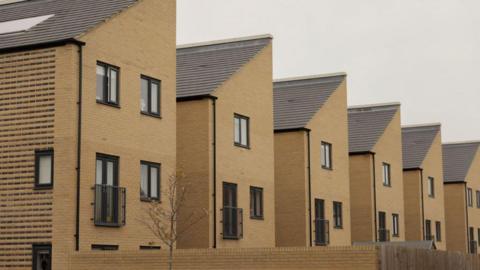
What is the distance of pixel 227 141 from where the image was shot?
96.0ft

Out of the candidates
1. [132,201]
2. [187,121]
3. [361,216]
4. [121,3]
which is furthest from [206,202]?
[361,216]

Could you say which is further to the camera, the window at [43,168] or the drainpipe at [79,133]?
the window at [43,168]

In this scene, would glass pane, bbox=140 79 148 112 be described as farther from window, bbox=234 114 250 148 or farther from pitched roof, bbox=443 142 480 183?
pitched roof, bbox=443 142 480 183

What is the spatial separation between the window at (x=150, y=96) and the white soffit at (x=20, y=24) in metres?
3.09

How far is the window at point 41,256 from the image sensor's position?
2192 centimetres

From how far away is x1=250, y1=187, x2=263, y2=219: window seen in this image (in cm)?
3078

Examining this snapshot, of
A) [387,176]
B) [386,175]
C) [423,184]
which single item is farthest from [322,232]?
[423,184]

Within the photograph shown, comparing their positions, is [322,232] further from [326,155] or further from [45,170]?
[45,170]

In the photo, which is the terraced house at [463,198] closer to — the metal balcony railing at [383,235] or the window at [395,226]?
the window at [395,226]

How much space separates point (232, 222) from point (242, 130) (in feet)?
10.4

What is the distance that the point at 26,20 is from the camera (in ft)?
81.8

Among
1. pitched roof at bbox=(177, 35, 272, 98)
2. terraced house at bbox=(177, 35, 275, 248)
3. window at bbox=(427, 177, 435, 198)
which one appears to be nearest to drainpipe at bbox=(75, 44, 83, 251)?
terraced house at bbox=(177, 35, 275, 248)

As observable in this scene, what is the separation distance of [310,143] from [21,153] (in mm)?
14373

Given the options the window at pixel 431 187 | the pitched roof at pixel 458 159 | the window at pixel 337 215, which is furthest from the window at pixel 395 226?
the pitched roof at pixel 458 159
